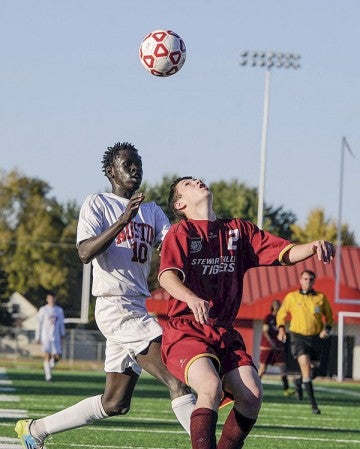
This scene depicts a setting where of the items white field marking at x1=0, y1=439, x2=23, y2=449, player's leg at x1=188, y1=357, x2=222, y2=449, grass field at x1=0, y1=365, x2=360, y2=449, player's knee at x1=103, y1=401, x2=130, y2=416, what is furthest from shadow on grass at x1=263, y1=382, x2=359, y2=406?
player's leg at x1=188, y1=357, x2=222, y2=449

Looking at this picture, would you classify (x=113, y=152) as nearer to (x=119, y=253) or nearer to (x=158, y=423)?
(x=119, y=253)

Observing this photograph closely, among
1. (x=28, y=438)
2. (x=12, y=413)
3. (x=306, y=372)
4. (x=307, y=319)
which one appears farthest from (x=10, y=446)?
(x=307, y=319)

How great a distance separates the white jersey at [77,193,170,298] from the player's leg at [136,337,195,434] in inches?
16.4

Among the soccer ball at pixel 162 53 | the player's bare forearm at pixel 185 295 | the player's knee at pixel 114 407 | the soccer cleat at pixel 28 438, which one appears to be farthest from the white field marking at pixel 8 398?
the player's bare forearm at pixel 185 295

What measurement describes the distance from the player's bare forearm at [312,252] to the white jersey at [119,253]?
47.8 inches

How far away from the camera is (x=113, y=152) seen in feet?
29.5

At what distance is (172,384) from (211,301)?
2.69 ft

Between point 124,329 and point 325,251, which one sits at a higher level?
point 325,251

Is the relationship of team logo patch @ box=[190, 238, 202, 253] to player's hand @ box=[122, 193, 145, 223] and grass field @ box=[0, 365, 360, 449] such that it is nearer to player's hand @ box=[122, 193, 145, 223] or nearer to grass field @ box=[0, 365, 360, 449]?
player's hand @ box=[122, 193, 145, 223]

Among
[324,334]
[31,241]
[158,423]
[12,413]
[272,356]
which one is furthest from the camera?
[31,241]

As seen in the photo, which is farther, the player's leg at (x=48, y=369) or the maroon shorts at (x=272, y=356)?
the player's leg at (x=48, y=369)

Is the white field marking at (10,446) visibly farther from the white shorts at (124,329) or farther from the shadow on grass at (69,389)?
Result: the shadow on grass at (69,389)

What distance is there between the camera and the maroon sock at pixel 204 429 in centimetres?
710

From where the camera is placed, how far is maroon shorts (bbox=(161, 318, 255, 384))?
7.40 meters
